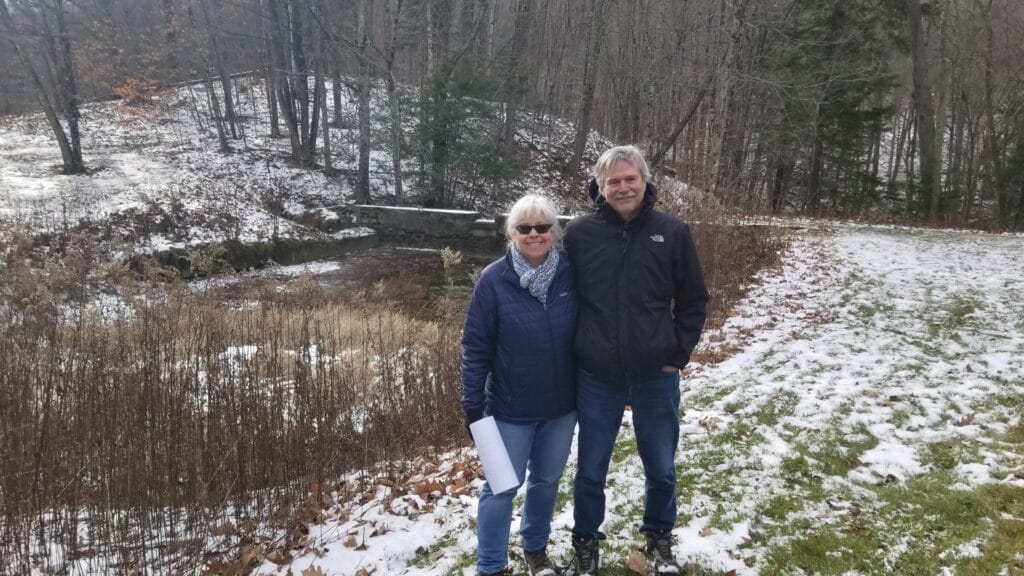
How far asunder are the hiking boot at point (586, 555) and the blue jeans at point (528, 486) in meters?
0.19

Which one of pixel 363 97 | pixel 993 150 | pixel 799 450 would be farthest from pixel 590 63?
pixel 799 450

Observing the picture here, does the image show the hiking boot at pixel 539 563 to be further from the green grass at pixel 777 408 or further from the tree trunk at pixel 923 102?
the tree trunk at pixel 923 102

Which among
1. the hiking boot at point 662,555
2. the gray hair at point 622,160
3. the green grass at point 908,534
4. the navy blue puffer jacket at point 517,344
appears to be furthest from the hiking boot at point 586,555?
the gray hair at point 622,160

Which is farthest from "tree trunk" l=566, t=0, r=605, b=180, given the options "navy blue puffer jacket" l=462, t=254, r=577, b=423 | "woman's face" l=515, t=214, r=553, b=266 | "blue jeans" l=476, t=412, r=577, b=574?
"blue jeans" l=476, t=412, r=577, b=574

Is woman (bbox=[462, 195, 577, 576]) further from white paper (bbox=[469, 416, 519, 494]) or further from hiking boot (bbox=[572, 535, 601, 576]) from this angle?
hiking boot (bbox=[572, 535, 601, 576])

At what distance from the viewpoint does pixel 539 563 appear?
2848 mm

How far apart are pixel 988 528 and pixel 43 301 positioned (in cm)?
728

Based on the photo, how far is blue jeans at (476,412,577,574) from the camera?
8.66ft

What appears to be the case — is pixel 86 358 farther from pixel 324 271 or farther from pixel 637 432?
pixel 324 271

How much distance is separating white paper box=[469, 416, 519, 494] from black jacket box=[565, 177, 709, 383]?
19.5 inches

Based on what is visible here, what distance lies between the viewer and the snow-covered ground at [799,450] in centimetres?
323

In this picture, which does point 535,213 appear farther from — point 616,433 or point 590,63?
point 590,63

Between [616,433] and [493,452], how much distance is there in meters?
0.60

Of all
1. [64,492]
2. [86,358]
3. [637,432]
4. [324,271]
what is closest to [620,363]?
[637,432]
